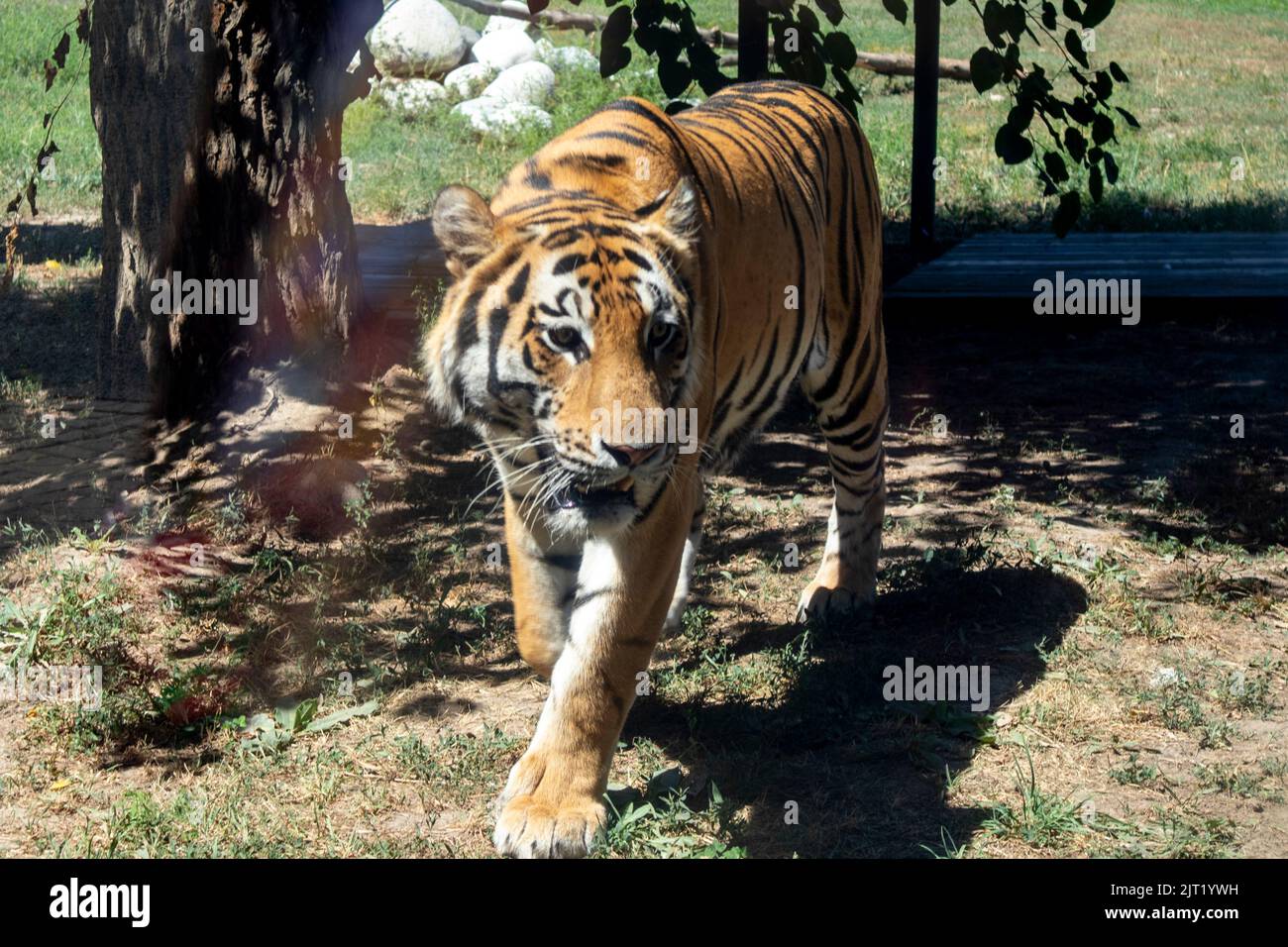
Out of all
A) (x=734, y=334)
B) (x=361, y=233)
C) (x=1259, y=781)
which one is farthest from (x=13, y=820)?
(x=361, y=233)

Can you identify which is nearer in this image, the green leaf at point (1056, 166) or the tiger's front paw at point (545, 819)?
the tiger's front paw at point (545, 819)

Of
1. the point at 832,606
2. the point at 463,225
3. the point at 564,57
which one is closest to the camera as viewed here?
the point at 463,225

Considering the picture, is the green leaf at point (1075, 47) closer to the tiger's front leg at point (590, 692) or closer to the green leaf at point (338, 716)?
the tiger's front leg at point (590, 692)

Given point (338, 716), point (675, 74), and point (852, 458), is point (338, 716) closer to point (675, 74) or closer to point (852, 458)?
point (852, 458)

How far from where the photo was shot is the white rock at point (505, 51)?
14.7 meters

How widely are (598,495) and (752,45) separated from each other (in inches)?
182

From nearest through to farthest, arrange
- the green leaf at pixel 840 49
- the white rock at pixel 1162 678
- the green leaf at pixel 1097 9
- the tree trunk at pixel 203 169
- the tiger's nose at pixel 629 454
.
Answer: the tiger's nose at pixel 629 454, the white rock at pixel 1162 678, the tree trunk at pixel 203 169, the green leaf at pixel 1097 9, the green leaf at pixel 840 49

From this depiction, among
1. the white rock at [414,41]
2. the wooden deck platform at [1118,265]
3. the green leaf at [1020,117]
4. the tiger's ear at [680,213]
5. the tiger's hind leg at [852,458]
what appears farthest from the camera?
A: the white rock at [414,41]

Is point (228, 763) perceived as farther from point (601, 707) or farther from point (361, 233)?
point (361, 233)

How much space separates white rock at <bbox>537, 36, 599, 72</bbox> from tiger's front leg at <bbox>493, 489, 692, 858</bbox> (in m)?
11.6

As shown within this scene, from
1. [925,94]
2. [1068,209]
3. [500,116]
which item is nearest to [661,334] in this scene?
[1068,209]

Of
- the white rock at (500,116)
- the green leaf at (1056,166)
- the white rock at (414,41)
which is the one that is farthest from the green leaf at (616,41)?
the white rock at (414,41)

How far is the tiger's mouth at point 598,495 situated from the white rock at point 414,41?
12.4 meters

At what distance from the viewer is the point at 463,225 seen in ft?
10.8
